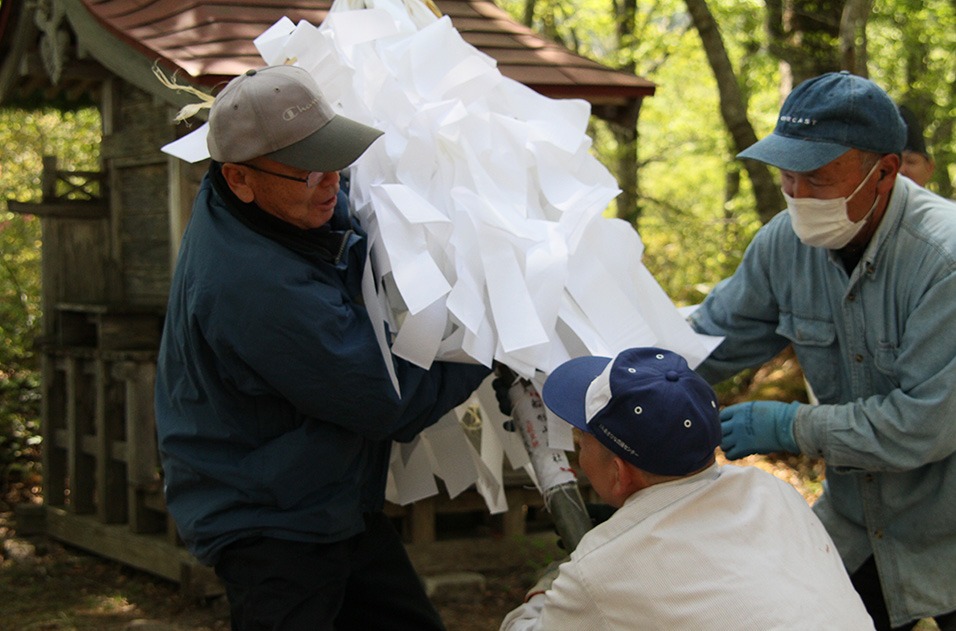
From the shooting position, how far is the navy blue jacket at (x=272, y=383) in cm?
246

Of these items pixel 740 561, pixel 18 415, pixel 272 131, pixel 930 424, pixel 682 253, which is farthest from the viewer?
pixel 682 253

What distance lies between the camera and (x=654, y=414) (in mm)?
2051

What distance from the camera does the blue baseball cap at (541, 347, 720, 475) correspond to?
2055 mm

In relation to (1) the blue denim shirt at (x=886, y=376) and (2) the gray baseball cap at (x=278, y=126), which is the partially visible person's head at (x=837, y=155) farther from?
(2) the gray baseball cap at (x=278, y=126)

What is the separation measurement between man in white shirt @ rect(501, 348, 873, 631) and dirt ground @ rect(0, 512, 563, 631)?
3.19m

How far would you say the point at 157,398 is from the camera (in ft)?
9.09

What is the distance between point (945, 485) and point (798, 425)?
16.3 inches

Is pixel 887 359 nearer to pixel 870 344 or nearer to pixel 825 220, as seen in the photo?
pixel 870 344

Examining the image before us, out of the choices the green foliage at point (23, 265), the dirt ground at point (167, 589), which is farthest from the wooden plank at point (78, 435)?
the green foliage at point (23, 265)

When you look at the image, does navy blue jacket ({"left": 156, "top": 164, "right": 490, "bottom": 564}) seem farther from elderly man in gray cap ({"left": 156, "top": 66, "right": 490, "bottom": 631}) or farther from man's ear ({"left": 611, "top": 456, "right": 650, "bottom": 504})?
man's ear ({"left": 611, "top": 456, "right": 650, "bottom": 504})

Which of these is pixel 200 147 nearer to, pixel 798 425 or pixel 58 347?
pixel 798 425

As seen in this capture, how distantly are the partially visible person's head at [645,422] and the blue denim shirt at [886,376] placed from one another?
76 centimetres

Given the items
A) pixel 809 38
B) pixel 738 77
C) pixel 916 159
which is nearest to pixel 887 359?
pixel 916 159

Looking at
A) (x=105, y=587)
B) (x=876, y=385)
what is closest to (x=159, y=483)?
(x=105, y=587)
